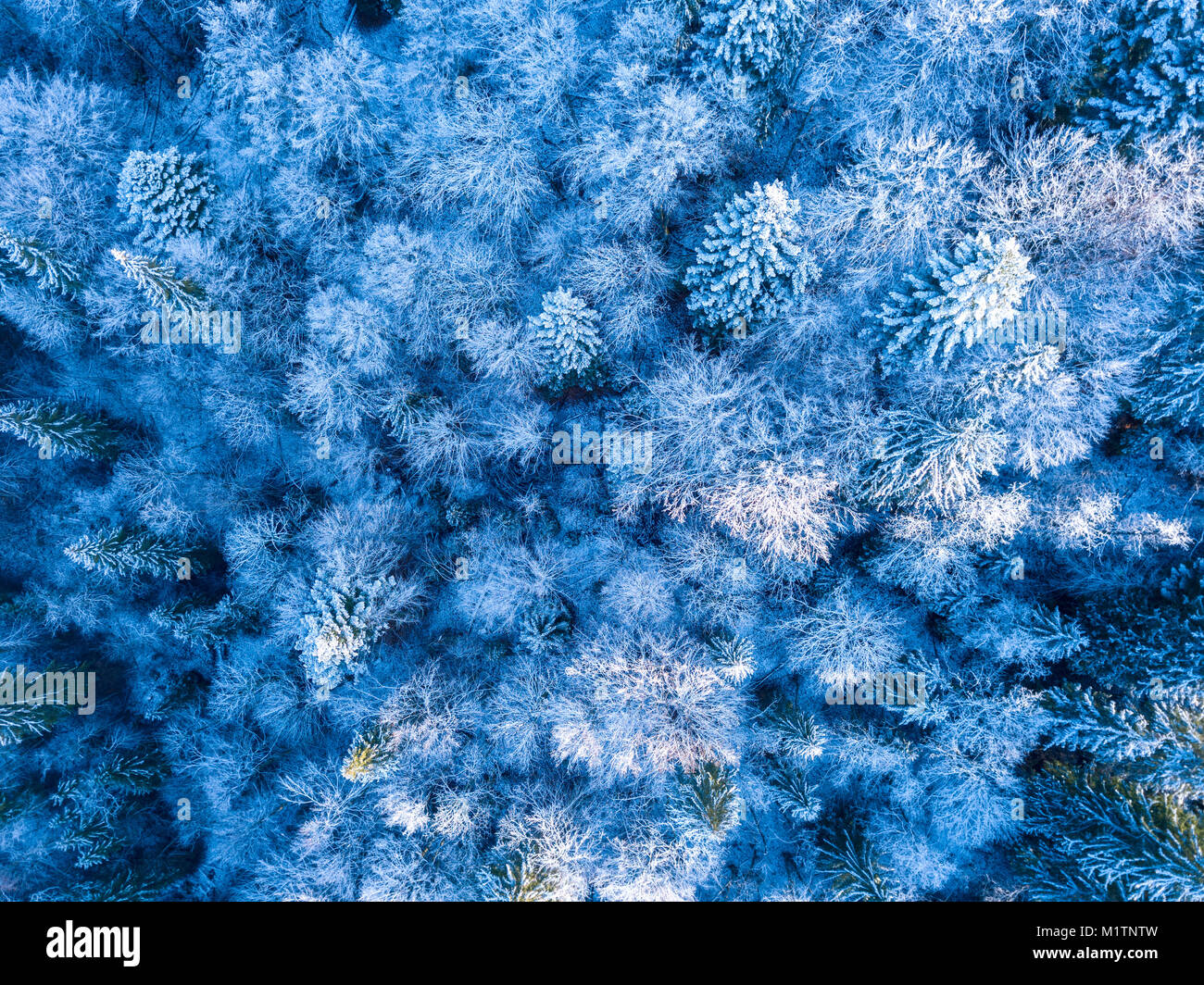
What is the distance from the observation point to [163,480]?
15242 millimetres

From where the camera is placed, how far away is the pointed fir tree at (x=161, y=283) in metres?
12.8

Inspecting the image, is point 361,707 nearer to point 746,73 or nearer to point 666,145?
point 666,145

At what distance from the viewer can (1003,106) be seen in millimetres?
13227

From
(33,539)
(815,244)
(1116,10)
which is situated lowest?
(33,539)

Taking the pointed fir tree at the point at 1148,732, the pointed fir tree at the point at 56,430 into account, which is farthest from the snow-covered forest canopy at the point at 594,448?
the pointed fir tree at the point at 56,430

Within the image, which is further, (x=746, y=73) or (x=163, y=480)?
(x=163, y=480)

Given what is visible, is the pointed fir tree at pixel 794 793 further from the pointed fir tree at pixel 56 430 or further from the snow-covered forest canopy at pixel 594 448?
the pointed fir tree at pixel 56 430

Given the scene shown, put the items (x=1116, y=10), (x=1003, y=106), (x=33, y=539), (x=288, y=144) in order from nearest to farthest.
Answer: (x=1116, y=10) < (x=1003, y=106) < (x=288, y=144) < (x=33, y=539)

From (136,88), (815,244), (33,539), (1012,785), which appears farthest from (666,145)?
(33,539)

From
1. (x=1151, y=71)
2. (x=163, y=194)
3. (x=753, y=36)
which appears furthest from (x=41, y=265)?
(x=1151, y=71)

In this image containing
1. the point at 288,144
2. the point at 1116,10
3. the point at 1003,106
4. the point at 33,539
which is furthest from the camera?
the point at 33,539

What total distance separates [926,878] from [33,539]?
77.9ft

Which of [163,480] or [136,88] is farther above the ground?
[136,88]

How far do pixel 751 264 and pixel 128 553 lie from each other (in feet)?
51.7
